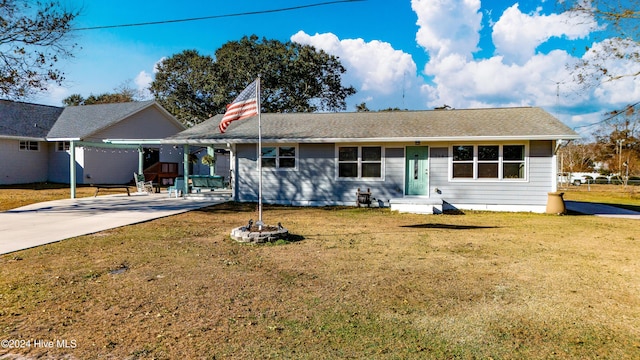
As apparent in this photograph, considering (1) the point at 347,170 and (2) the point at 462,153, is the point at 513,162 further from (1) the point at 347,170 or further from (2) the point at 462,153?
(1) the point at 347,170

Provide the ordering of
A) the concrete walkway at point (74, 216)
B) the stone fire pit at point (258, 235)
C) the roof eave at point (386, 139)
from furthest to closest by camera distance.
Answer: the roof eave at point (386, 139)
the concrete walkway at point (74, 216)
the stone fire pit at point (258, 235)

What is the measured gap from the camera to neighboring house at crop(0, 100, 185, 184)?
71.5ft

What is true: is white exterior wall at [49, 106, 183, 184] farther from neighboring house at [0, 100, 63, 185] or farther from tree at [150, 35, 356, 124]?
tree at [150, 35, 356, 124]

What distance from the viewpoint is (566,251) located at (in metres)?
7.21

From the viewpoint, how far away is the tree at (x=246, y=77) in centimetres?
3128

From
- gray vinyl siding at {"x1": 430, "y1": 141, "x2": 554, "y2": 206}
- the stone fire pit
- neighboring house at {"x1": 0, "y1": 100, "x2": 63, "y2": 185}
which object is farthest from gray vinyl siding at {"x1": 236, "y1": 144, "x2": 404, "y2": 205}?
neighboring house at {"x1": 0, "y1": 100, "x2": 63, "y2": 185}

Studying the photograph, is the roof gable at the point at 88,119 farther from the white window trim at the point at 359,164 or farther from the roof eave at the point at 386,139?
the white window trim at the point at 359,164

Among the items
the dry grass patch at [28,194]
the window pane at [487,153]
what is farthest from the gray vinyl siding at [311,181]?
the dry grass patch at [28,194]

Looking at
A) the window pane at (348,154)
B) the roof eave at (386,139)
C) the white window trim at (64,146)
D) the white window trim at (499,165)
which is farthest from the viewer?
the white window trim at (64,146)

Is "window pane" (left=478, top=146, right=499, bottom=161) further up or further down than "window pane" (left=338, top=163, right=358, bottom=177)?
further up

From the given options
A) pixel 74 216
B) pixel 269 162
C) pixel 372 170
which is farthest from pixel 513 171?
pixel 74 216

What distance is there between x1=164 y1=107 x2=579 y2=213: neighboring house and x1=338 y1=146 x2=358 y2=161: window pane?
38 millimetres

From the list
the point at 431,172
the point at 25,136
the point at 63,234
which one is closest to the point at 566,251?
the point at 431,172

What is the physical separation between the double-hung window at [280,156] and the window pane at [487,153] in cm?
678
